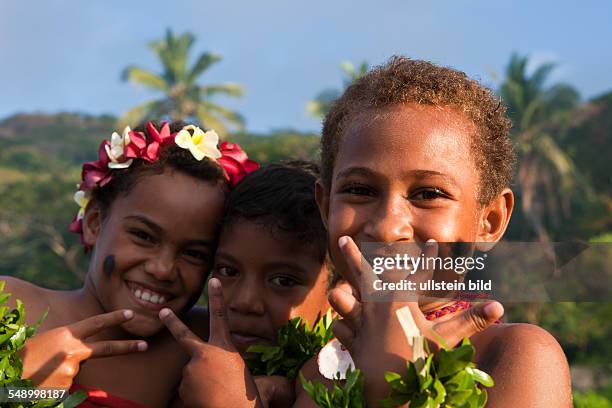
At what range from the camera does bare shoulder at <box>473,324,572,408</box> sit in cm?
231

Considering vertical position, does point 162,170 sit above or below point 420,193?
above

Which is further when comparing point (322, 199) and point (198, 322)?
point (198, 322)

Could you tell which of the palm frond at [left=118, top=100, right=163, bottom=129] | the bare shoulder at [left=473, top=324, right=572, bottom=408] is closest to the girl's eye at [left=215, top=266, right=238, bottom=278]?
the bare shoulder at [left=473, top=324, right=572, bottom=408]

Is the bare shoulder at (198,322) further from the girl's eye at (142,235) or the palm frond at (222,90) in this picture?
the palm frond at (222,90)

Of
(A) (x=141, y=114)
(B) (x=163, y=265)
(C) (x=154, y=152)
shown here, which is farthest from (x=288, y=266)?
(A) (x=141, y=114)

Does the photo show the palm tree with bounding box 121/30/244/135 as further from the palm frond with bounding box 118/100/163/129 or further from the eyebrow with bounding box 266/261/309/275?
the eyebrow with bounding box 266/261/309/275

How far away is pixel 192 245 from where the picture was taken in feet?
11.8

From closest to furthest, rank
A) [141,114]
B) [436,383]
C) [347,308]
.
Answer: [436,383] < [347,308] < [141,114]

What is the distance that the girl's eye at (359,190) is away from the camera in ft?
8.81

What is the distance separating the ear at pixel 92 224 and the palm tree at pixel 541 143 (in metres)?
31.7

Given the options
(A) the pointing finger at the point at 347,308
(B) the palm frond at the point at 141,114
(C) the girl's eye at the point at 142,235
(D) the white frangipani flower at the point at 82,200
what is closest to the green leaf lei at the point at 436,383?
(A) the pointing finger at the point at 347,308

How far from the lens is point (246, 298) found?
131 inches

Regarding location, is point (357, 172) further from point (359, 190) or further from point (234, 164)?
point (234, 164)

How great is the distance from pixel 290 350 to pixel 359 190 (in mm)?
914
